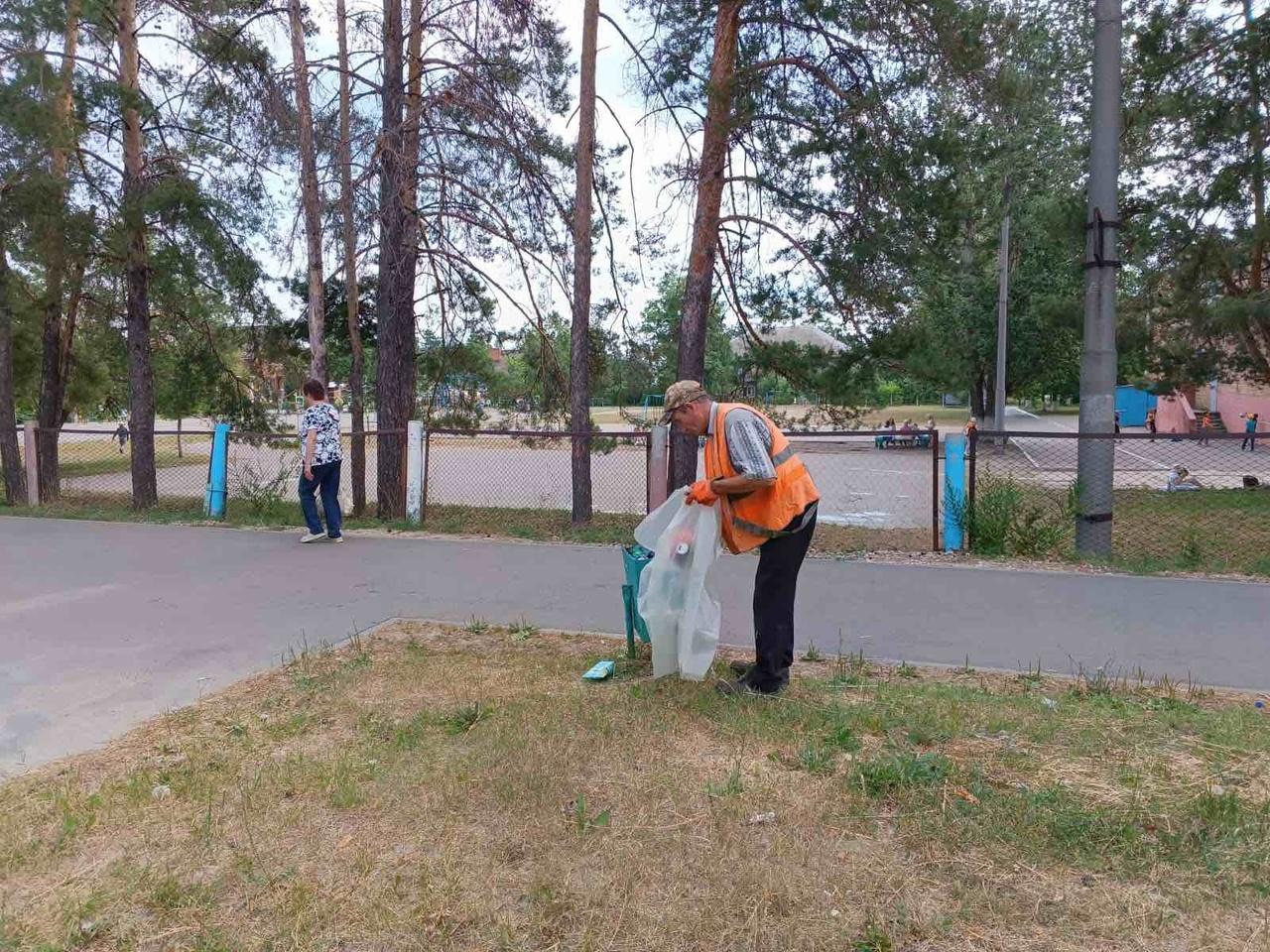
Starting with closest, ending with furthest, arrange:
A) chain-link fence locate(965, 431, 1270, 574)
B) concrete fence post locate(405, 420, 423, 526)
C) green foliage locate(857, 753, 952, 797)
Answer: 1. green foliage locate(857, 753, 952, 797)
2. chain-link fence locate(965, 431, 1270, 574)
3. concrete fence post locate(405, 420, 423, 526)

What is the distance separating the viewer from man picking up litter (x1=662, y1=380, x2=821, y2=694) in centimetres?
407

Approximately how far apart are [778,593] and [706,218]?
7.43m

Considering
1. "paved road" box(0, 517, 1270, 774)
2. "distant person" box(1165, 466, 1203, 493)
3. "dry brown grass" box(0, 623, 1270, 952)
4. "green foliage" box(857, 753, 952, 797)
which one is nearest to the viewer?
"dry brown grass" box(0, 623, 1270, 952)

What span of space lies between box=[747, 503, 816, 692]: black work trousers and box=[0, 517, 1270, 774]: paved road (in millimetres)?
1225

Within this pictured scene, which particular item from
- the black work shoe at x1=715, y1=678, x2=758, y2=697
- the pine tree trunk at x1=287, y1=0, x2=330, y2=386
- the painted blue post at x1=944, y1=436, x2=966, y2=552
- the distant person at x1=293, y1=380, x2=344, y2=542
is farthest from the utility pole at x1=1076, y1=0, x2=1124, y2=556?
the pine tree trunk at x1=287, y1=0, x2=330, y2=386

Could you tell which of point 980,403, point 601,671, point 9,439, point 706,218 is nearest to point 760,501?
point 601,671

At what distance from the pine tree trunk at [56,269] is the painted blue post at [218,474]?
3.13 m

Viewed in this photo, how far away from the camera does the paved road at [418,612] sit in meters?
4.86

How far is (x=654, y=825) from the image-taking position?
307cm

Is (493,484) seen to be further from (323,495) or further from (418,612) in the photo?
(418,612)

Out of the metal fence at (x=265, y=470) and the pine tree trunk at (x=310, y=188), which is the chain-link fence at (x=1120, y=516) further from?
the pine tree trunk at (x=310, y=188)

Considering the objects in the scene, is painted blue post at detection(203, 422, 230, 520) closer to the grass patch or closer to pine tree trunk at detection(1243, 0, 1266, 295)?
the grass patch

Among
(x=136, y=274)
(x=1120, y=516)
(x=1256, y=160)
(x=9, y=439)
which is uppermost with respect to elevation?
(x=1256, y=160)

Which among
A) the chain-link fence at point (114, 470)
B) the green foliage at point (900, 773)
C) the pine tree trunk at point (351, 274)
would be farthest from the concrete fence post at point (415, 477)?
the green foliage at point (900, 773)
